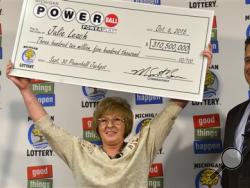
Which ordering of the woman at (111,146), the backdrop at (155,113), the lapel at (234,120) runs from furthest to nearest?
the backdrop at (155,113), the lapel at (234,120), the woman at (111,146)

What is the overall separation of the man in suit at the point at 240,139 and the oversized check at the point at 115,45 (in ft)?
0.89

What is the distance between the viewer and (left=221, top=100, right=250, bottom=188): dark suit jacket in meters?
1.42

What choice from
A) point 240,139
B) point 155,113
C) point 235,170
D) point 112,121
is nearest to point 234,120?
point 240,139

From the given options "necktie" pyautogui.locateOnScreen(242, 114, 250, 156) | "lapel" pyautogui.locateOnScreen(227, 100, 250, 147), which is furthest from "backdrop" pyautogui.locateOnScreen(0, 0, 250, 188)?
"necktie" pyautogui.locateOnScreen(242, 114, 250, 156)

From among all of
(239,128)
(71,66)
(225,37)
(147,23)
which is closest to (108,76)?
(71,66)

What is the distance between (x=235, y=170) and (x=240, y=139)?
0.13 m

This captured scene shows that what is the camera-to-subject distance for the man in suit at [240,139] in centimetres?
143

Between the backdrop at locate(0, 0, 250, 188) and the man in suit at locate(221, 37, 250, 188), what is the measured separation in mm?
212

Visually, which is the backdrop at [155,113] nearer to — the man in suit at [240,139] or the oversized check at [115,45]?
the man in suit at [240,139]

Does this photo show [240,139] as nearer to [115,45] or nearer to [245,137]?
[245,137]

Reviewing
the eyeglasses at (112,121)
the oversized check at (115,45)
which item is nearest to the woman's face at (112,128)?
the eyeglasses at (112,121)

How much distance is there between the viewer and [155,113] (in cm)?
190

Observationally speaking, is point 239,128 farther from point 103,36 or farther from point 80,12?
point 80,12

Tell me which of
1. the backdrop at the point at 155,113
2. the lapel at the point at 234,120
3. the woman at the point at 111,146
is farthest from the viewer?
the backdrop at the point at 155,113
